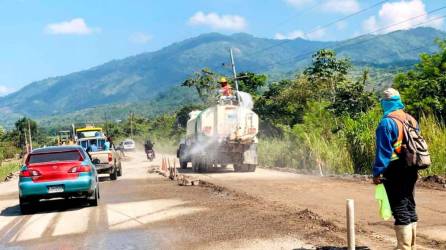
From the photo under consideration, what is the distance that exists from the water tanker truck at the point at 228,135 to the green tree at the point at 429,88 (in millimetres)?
7159

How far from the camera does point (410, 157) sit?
723 cm

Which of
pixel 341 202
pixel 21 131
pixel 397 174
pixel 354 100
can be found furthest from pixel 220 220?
pixel 21 131

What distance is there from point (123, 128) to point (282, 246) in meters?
118

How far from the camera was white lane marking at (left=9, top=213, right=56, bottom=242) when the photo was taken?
10975 millimetres

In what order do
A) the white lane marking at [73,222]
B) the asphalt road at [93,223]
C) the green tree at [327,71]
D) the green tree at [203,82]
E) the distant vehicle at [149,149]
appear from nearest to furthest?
the asphalt road at [93,223]
the white lane marking at [73,222]
the green tree at [327,71]
the distant vehicle at [149,149]
the green tree at [203,82]

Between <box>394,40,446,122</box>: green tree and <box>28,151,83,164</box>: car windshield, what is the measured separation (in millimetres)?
11898

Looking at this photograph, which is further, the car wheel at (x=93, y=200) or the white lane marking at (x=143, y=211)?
the car wheel at (x=93, y=200)

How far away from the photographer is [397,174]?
7340mm

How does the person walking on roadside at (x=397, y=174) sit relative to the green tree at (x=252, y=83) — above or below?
below

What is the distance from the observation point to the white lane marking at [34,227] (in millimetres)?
10975

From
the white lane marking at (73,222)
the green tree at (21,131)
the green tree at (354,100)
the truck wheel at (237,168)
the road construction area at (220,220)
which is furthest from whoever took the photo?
the green tree at (21,131)

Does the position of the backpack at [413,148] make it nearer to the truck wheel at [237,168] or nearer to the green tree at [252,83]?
the truck wheel at [237,168]

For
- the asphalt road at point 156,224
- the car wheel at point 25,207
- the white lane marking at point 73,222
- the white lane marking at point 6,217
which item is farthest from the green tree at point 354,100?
the car wheel at point 25,207

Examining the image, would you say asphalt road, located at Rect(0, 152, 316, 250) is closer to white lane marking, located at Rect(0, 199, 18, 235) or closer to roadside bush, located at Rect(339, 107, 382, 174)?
white lane marking, located at Rect(0, 199, 18, 235)
